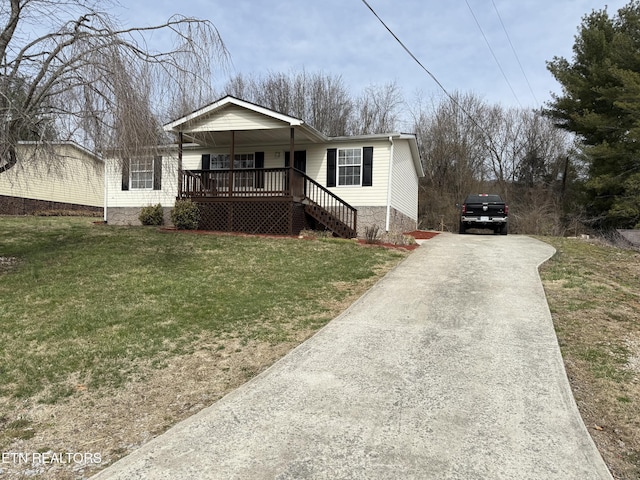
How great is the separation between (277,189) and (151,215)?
4.85 m

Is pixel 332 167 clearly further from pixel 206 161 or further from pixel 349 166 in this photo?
pixel 206 161

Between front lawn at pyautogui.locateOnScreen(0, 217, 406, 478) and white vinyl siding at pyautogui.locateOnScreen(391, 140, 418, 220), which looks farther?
white vinyl siding at pyautogui.locateOnScreen(391, 140, 418, 220)

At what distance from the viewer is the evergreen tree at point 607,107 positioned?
1975cm

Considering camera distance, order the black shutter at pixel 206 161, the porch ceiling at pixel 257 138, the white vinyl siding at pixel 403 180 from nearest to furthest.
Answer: the porch ceiling at pixel 257 138, the white vinyl siding at pixel 403 180, the black shutter at pixel 206 161

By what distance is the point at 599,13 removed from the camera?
24.0m

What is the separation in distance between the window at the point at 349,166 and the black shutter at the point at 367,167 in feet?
0.51

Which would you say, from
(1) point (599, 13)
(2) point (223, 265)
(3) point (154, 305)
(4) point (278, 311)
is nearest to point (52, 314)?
(3) point (154, 305)

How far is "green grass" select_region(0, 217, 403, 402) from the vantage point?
15.1 feet

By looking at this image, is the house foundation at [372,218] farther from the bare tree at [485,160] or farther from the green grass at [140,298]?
the bare tree at [485,160]

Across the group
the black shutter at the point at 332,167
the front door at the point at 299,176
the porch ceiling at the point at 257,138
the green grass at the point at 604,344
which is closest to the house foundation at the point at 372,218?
the black shutter at the point at 332,167

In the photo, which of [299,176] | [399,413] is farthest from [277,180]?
[399,413]

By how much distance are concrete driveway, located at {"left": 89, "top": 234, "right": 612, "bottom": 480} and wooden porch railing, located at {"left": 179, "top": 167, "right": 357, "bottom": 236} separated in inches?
328

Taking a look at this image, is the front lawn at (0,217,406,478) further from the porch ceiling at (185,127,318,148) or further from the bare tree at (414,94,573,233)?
the bare tree at (414,94,573,233)

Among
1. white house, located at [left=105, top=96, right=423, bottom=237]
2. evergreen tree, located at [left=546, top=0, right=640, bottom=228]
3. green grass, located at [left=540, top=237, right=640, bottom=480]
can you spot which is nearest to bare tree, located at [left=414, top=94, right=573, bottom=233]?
evergreen tree, located at [left=546, top=0, right=640, bottom=228]
